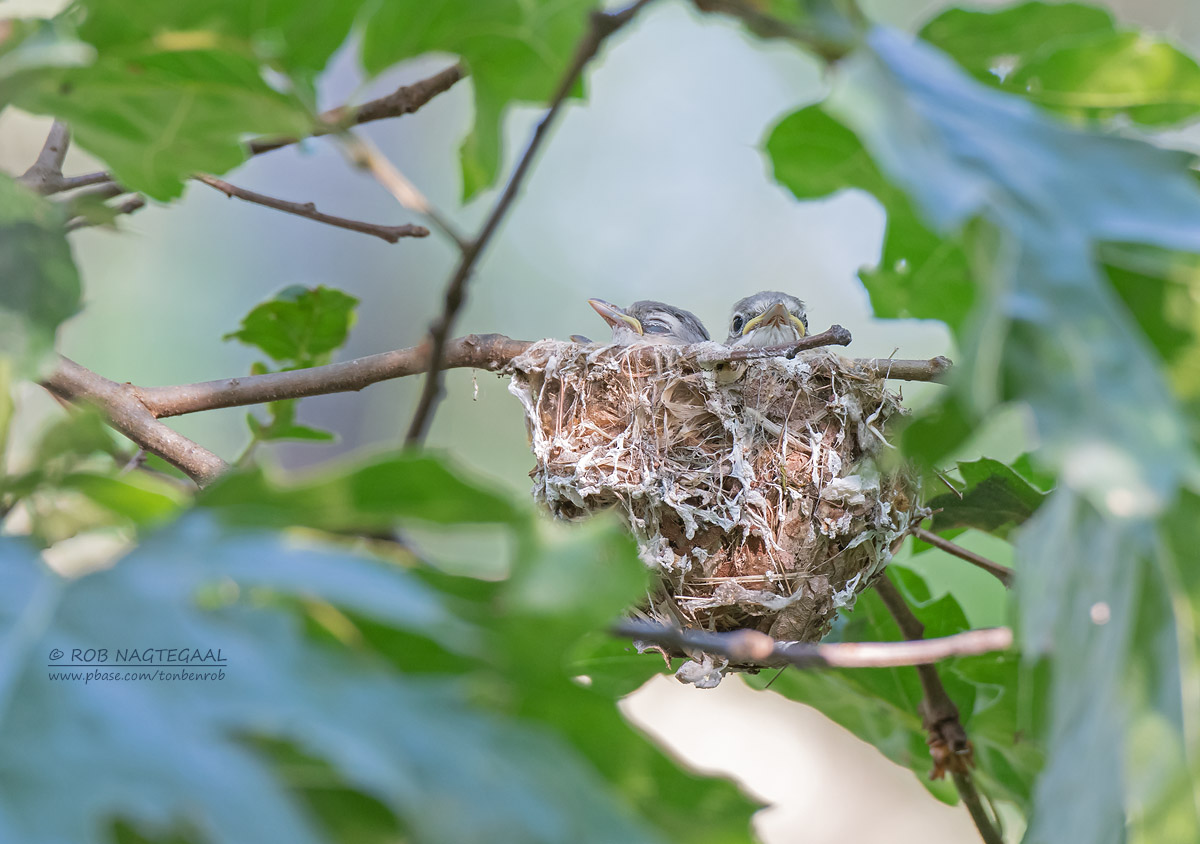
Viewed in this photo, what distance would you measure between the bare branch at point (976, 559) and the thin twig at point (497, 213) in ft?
2.95

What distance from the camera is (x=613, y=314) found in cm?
364

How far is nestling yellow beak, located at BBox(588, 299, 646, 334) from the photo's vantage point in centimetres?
354

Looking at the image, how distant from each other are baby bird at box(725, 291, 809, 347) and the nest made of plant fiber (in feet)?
2.73

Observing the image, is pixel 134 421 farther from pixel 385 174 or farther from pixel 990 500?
pixel 990 500

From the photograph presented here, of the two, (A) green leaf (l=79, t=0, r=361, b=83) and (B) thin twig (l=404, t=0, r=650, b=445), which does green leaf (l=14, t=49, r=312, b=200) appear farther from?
(B) thin twig (l=404, t=0, r=650, b=445)

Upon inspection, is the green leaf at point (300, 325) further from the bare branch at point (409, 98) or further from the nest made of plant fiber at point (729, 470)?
the bare branch at point (409, 98)

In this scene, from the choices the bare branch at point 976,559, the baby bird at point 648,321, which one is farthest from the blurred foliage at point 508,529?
the baby bird at point 648,321

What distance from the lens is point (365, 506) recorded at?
65 cm

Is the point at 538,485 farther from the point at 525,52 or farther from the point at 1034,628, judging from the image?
the point at 1034,628

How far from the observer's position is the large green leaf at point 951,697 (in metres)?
1.77

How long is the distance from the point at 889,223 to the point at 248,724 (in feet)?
3.29

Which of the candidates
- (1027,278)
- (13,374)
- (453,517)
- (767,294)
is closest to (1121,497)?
(1027,278)

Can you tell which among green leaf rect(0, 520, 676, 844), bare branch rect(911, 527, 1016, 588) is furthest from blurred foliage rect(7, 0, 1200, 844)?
bare branch rect(911, 527, 1016, 588)

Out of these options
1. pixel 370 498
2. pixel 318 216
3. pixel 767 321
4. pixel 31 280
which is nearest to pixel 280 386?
pixel 318 216
